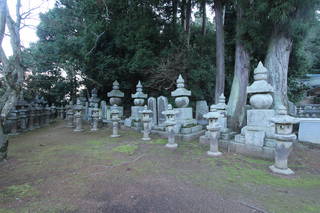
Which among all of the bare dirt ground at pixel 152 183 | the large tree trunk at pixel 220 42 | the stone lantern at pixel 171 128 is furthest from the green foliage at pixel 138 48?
the bare dirt ground at pixel 152 183

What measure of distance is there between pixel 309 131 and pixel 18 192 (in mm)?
7667

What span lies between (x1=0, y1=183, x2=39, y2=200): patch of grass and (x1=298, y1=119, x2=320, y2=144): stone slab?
7297 millimetres

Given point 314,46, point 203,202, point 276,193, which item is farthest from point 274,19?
point 314,46

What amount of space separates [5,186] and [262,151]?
5.09 meters

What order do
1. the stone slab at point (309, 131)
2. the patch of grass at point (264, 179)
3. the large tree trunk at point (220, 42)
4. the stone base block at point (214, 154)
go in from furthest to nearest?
the large tree trunk at point (220, 42) → the stone slab at point (309, 131) → the stone base block at point (214, 154) → the patch of grass at point (264, 179)

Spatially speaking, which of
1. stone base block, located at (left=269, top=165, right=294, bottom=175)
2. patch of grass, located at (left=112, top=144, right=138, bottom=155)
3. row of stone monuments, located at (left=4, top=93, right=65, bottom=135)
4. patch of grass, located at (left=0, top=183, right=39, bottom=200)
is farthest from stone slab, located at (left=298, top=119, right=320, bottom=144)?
row of stone monuments, located at (left=4, top=93, right=65, bottom=135)

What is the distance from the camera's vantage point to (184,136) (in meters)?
5.74

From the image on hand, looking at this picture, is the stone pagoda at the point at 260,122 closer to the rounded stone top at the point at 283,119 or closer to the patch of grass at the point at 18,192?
the rounded stone top at the point at 283,119

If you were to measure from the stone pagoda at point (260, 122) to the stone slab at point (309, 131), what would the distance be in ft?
8.22

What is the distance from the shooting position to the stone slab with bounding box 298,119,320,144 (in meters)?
5.41

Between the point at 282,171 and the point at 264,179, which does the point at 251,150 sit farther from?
the point at 264,179

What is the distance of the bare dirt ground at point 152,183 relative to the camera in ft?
7.04

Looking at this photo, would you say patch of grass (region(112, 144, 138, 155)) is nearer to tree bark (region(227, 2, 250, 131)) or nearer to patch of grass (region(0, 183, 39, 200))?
patch of grass (region(0, 183, 39, 200))

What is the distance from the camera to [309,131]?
5527 mm
